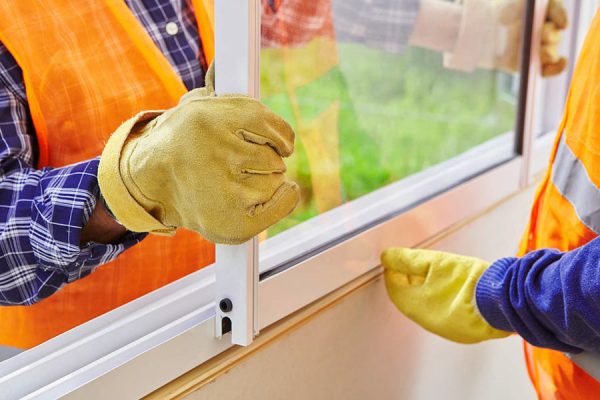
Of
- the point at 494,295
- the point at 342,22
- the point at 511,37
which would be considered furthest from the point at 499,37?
the point at 494,295

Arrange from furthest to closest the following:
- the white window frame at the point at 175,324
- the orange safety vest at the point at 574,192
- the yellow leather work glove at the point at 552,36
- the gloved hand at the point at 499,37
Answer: the yellow leather work glove at the point at 552,36 < the gloved hand at the point at 499,37 < the orange safety vest at the point at 574,192 < the white window frame at the point at 175,324

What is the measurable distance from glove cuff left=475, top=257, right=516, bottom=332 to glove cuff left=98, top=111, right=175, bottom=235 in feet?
1.95

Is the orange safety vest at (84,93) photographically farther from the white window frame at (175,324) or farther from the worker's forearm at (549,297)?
the worker's forearm at (549,297)

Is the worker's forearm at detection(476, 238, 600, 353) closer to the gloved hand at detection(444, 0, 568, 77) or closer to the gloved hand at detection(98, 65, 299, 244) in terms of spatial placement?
the gloved hand at detection(98, 65, 299, 244)

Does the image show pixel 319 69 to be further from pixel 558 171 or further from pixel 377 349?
pixel 377 349

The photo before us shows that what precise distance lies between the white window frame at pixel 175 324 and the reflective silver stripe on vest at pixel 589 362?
1.45 ft

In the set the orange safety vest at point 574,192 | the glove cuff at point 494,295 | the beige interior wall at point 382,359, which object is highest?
the orange safety vest at point 574,192

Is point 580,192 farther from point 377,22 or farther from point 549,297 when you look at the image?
point 377,22

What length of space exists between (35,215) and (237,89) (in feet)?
0.98

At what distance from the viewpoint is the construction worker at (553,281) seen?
3.35 ft

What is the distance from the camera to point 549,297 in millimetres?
1035

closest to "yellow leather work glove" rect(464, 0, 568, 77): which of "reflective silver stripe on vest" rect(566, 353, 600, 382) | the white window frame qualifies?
the white window frame

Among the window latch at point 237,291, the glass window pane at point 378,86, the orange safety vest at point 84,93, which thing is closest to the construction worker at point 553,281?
the glass window pane at point 378,86

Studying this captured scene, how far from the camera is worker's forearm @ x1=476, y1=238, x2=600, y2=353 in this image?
99cm
